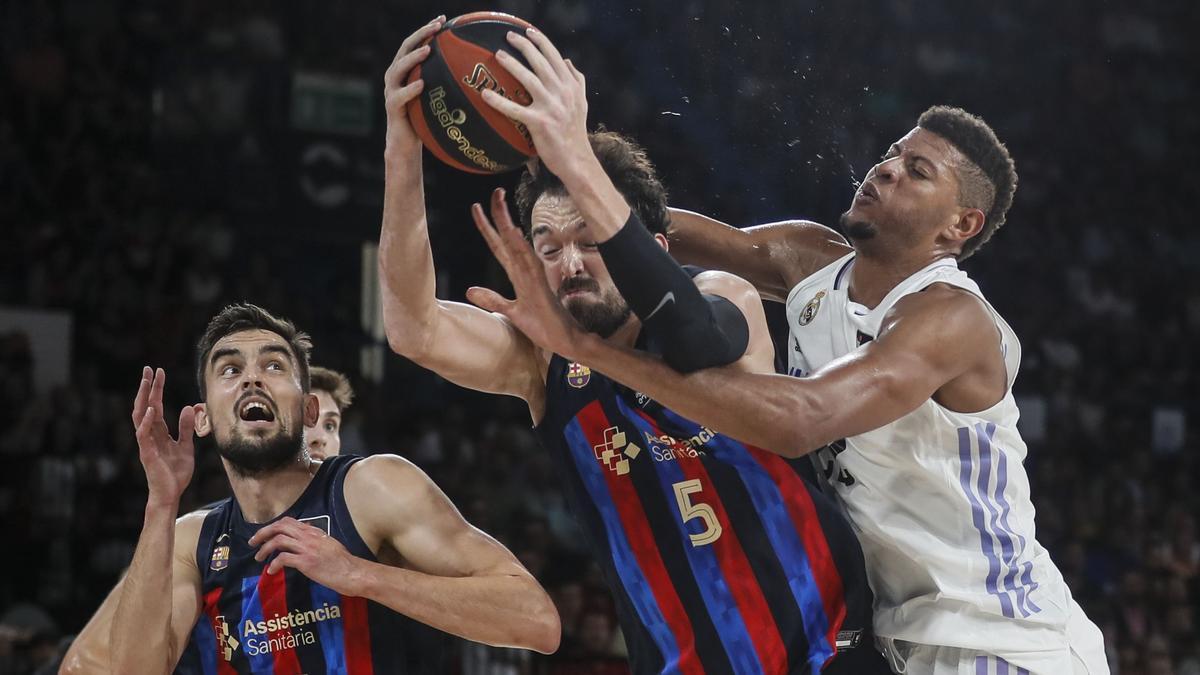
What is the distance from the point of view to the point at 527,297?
8.78ft

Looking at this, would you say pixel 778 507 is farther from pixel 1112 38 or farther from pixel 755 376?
pixel 1112 38

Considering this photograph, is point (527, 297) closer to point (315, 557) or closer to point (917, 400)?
point (917, 400)

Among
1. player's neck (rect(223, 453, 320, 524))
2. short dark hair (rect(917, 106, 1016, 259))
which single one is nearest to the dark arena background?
short dark hair (rect(917, 106, 1016, 259))

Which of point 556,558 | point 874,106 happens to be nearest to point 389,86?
point 556,558

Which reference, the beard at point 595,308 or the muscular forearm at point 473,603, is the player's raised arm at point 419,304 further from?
the muscular forearm at point 473,603

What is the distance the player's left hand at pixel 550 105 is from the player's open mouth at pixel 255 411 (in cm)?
139

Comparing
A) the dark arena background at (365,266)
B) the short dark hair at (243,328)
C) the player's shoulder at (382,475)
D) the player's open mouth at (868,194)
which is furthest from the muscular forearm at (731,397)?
the dark arena background at (365,266)

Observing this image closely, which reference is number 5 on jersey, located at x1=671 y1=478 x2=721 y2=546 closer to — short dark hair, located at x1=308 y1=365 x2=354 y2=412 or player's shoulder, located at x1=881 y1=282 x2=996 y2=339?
player's shoulder, located at x1=881 y1=282 x2=996 y2=339

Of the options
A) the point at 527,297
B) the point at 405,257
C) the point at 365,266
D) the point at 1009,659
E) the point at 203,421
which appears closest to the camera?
the point at 527,297

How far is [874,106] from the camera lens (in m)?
10.4

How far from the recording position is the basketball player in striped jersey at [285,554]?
3.51 metres

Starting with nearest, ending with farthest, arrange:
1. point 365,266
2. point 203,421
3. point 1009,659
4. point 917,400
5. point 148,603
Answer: point 917,400 < point 1009,659 < point 148,603 < point 203,421 < point 365,266

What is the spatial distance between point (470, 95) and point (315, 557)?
1218 millimetres

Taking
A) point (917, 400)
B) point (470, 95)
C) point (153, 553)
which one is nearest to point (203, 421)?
point (153, 553)
